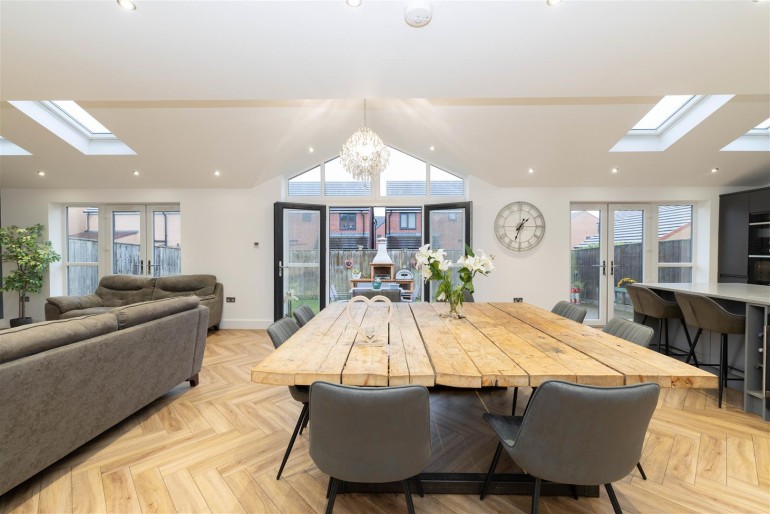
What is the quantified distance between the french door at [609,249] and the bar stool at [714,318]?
2.36 metres

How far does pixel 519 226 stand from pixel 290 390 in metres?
4.37

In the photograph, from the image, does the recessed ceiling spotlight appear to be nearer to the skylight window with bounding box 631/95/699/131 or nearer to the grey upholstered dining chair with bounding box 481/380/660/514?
the grey upholstered dining chair with bounding box 481/380/660/514

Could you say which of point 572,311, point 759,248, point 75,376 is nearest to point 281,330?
point 75,376

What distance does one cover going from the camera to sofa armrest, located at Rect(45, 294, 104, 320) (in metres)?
4.29

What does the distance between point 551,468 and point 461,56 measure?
242 cm

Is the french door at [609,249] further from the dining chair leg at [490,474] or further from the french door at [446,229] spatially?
the dining chair leg at [490,474]

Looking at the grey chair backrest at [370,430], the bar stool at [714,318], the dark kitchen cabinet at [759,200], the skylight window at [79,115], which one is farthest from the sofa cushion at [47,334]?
the dark kitchen cabinet at [759,200]

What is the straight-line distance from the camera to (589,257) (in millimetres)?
5273

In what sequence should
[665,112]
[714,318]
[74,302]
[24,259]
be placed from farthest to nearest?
[24,259] < [74,302] < [665,112] < [714,318]

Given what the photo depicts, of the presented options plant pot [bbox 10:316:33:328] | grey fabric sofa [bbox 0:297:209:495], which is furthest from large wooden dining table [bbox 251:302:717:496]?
plant pot [bbox 10:316:33:328]

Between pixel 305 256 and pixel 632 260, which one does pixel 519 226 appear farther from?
pixel 305 256

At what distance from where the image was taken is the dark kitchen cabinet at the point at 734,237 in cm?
453

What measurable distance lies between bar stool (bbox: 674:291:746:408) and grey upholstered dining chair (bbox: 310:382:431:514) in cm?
280

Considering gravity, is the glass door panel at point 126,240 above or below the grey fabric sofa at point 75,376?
above
